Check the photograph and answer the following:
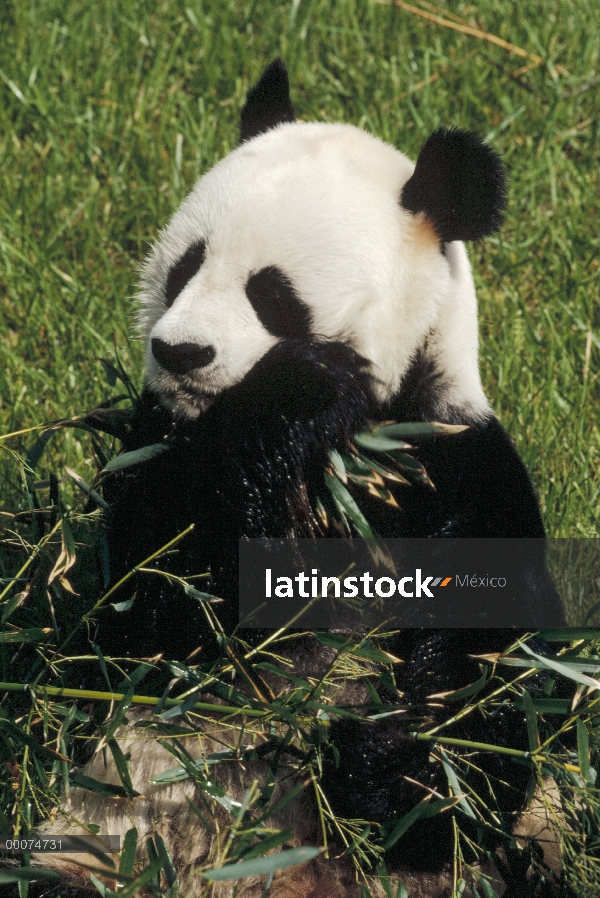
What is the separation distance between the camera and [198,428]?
8.53 feet

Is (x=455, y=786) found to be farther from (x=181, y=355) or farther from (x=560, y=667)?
(x=181, y=355)

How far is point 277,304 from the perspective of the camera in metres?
2.64

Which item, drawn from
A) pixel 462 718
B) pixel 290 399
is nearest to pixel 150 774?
pixel 462 718

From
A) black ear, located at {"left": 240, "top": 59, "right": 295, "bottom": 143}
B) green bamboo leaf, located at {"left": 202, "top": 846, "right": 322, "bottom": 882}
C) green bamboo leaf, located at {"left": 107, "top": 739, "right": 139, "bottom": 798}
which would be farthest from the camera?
black ear, located at {"left": 240, "top": 59, "right": 295, "bottom": 143}

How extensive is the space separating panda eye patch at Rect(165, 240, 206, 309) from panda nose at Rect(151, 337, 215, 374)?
11.4 inches

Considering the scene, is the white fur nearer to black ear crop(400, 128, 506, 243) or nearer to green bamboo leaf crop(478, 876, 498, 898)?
black ear crop(400, 128, 506, 243)

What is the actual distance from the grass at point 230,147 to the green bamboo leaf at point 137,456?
53 cm


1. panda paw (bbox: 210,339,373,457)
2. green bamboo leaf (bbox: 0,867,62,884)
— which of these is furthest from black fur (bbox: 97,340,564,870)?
green bamboo leaf (bbox: 0,867,62,884)

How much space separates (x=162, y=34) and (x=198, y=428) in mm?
4379

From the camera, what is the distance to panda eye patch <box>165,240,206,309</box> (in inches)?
106

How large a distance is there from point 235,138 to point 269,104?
2.40 m

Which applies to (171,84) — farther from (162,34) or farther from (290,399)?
(290,399)

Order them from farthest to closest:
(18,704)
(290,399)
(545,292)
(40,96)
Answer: (40,96)
(545,292)
(18,704)
(290,399)

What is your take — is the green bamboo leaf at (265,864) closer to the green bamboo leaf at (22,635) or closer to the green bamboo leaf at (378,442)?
the green bamboo leaf at (22,635)
